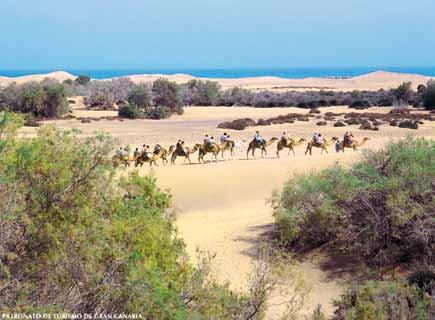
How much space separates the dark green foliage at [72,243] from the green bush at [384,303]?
8.50 feet

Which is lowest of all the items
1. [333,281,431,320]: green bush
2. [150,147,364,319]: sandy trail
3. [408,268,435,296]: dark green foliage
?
[150,147,364,319]: sandy trail

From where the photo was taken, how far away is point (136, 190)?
11336 millimetres

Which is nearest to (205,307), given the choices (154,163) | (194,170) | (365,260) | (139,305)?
(139,305)

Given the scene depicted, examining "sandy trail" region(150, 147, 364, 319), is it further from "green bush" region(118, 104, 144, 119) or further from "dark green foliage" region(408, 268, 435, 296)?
"green bush" region(118, 104, 144, 119)

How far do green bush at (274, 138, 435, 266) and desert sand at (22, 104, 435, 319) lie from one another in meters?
0.80

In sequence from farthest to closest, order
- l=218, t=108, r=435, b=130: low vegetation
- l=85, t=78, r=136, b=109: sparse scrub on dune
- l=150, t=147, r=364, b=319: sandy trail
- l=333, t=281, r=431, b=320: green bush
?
l=85, t=78, r=136, b=109: sparse scrub on dune → l=218, t=108, r=435, b=130: low vegetation → l=150, t=147, r=364, b=319: sandy trail → l=333, t=281, r=431, b=320: green bush

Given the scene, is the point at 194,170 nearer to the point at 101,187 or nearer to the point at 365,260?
the point at 365,260

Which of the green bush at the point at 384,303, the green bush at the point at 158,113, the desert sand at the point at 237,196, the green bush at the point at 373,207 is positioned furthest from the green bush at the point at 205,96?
the green bush at the point at 384,303

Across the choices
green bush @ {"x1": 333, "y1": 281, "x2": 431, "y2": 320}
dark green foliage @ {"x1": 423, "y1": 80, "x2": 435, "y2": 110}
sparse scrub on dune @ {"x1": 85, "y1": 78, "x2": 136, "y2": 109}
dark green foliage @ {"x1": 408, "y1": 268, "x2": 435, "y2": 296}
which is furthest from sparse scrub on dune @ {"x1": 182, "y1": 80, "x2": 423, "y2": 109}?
green bush @ {"x1": 333, "y1": 281, "x2": 431, "y2": 320}

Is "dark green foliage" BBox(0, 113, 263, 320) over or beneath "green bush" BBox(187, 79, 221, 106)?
over

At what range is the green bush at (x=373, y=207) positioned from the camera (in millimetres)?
12859

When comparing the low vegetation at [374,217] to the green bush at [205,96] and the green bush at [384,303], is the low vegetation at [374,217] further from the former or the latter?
the green bush at [205,96]

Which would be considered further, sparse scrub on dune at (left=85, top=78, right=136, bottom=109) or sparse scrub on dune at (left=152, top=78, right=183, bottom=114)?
sparse scrub on dune at (left=85, top=78, right=136, bottom=109)

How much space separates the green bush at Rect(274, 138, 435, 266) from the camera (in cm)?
1286
